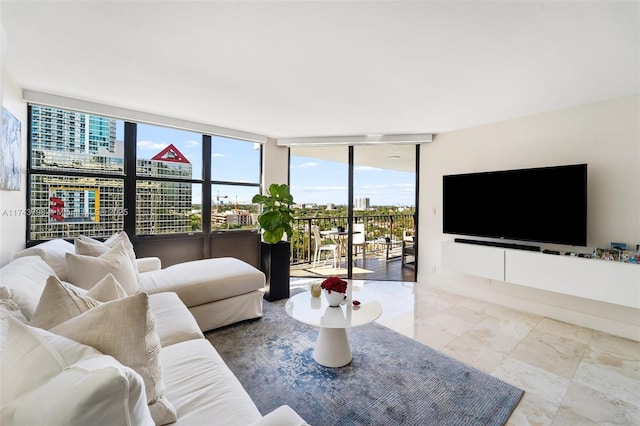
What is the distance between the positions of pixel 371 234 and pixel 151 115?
3.76m

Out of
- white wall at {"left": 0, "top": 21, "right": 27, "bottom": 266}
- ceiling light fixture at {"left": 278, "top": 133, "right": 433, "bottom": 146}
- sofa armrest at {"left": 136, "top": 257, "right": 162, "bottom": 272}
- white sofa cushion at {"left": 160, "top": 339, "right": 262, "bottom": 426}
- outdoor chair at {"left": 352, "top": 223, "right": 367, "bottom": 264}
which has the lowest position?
white sofa cushion at {"left": 160, "top": 339, "right": 262, "bottom": 426}

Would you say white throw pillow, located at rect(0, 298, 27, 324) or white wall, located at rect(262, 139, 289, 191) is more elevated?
white wall, located at rect(262, 139, 289, 191)

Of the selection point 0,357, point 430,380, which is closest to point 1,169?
point 0,357

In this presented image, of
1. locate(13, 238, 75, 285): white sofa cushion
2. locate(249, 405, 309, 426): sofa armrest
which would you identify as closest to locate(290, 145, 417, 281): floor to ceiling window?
locate(13, 238, 75, 285): white sofa cushion

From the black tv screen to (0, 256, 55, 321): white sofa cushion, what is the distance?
4.08 m

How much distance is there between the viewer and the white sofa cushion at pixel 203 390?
1.04 m

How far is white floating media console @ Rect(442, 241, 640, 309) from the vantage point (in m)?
2.45

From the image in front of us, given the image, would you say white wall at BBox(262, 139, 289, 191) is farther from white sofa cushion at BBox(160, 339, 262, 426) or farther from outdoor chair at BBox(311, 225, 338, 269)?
white sofa cushion at BBox(160, 339, 262, 426)

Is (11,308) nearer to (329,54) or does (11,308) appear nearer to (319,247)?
(329,54)

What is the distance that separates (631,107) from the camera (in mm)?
2650

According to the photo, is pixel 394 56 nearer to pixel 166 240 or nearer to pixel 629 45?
pixel 629 45

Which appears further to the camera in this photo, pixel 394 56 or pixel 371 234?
pixel 371 234

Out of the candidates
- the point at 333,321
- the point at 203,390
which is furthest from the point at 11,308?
the point at 333,321

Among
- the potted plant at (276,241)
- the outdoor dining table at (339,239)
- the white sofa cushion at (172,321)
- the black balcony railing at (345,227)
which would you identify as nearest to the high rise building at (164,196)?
the potted plant at (276,241)
